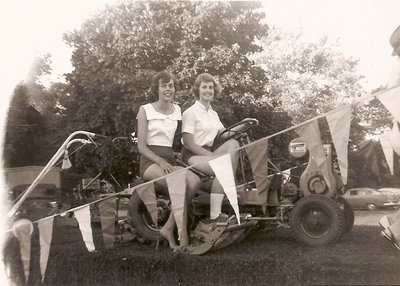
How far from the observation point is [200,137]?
3.18 m

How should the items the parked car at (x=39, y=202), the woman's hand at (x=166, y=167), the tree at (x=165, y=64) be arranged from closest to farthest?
the woman's hand at (x=166, y=167) → the parked car at (x=39, y=202) → the tree at (x=165, y=64)

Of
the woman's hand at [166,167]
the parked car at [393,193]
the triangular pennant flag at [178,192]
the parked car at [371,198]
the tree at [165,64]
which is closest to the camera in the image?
the triangular pennant flag at [178,192]

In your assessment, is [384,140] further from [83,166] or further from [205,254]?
[83,166]

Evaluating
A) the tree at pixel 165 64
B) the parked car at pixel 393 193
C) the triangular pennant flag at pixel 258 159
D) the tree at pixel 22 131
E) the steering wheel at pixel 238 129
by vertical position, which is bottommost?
the parked car at pixel 393 193

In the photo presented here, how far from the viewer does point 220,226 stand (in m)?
2.79

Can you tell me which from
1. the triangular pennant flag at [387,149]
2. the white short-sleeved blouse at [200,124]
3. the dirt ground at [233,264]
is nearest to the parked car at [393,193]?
the dirt ground at [233,264]

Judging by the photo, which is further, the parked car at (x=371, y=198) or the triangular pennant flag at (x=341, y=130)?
the parked car at (x=371, y=198)

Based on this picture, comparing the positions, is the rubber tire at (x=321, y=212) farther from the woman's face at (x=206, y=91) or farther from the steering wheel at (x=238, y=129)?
the woman's face at (x=206, y=91)

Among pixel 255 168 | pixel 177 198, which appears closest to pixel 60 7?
pixel 177 198

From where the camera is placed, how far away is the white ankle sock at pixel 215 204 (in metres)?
2.94

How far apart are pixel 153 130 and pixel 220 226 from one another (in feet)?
2.98

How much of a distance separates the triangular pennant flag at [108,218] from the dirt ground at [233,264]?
0.10m

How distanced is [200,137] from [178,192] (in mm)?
579

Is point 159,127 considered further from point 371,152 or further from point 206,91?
point 371,152
